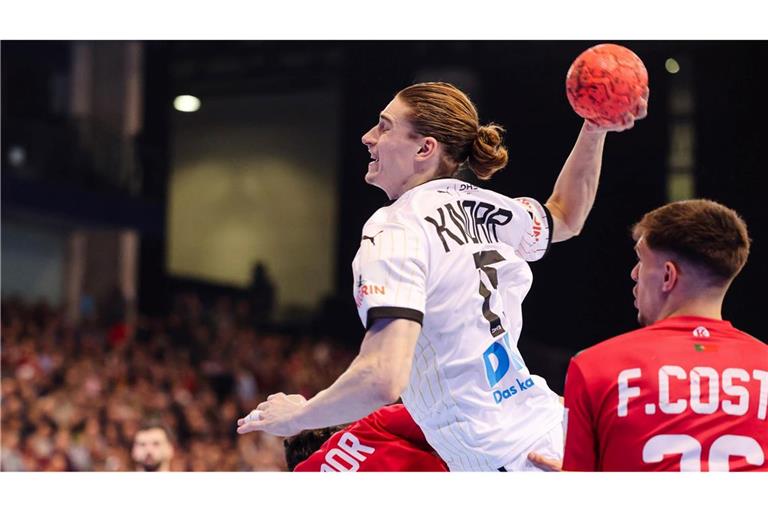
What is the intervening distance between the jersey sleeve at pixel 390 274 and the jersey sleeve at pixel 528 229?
537mm

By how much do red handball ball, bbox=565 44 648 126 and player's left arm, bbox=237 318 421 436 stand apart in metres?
1.23

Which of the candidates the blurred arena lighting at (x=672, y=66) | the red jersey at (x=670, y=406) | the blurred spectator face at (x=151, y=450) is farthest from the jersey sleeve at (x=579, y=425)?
the blurred arena lighting at (x=672, y=66)

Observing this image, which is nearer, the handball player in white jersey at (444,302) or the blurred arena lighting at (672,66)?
the handball player in white jersey at (444,302)

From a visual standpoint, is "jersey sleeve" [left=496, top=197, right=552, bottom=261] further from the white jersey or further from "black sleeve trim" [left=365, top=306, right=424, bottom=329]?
"black sleeve trim" [left=365, top=306, right=424, bottom=329]

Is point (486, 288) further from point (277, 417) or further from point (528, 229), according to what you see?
point (277, 417)

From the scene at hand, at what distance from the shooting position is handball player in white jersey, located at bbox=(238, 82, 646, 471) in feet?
9.20

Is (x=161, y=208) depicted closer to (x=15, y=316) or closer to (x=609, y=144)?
(x=15, y=316)

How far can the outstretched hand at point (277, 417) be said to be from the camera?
115 inches

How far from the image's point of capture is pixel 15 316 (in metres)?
16.4

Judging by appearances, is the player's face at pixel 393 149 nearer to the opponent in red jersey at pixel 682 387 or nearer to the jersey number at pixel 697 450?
the opponent in red jersey at pixel 682 387

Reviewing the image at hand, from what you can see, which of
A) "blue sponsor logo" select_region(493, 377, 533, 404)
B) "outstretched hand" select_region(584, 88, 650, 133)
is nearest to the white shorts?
"blue sponsor logo" select_region(493, 377, 533, 404)

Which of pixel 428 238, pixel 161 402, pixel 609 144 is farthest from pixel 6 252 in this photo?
pixel 428 238

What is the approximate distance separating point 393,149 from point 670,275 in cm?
110
